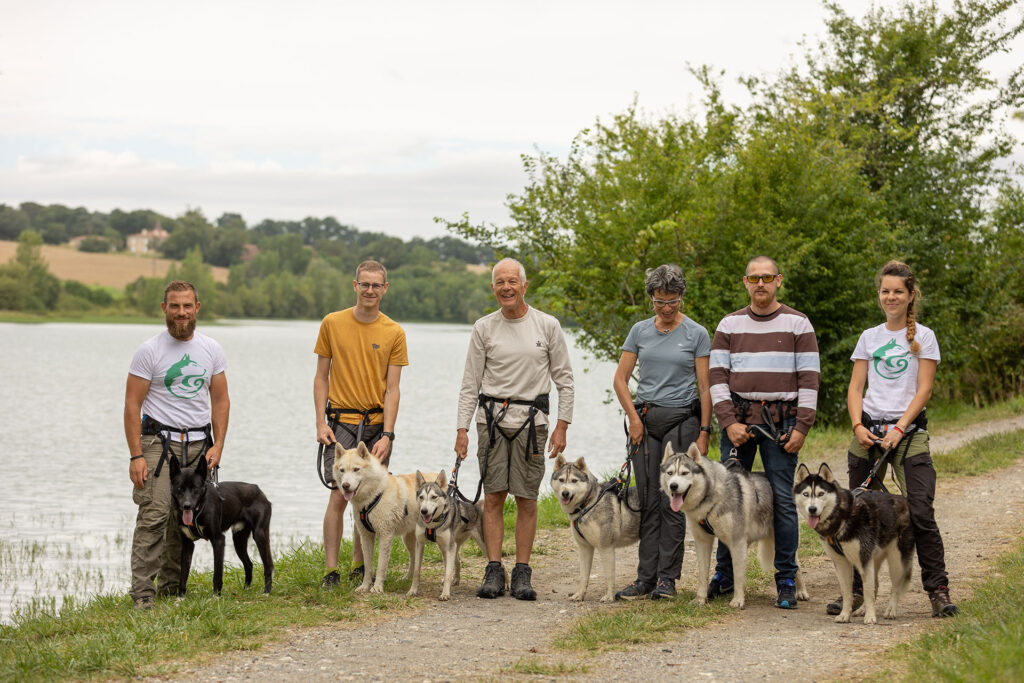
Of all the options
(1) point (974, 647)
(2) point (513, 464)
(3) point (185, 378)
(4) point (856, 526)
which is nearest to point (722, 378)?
(4) point (856, 526)

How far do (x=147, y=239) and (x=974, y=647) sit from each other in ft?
413

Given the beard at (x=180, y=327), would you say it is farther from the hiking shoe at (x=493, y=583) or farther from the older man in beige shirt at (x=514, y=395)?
the hiking shoe at (x=493, y=583)

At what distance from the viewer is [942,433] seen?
15.9 metres

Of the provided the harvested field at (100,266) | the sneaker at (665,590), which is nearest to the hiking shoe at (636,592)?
the sneaker at (665,590)

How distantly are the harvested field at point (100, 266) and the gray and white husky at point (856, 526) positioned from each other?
309ft

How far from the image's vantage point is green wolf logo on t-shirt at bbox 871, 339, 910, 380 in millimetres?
5660

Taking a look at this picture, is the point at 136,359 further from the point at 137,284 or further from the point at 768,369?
the point at 137,284

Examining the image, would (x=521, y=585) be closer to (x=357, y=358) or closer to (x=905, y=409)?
(x=357, y=358)

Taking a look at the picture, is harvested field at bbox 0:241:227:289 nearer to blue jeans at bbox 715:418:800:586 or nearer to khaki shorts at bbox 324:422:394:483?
khaki shorts at bbox 324:422:394:483

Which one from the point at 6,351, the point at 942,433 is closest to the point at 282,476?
the point at 942,433

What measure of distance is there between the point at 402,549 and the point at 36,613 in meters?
2.97

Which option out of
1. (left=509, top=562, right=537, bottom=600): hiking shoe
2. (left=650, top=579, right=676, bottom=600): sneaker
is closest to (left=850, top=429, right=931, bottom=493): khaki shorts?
(left=650, top=579, right=676, bottom=600): sneaker

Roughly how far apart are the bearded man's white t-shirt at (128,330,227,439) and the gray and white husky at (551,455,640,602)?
8.02ft

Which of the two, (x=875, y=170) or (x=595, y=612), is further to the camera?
(x=875, y=170)
